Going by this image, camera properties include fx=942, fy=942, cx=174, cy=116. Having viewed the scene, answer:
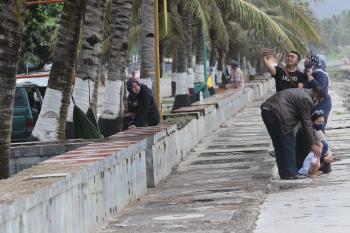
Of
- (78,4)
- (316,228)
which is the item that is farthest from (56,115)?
(316,228)

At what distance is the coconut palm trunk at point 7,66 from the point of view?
10109 mm

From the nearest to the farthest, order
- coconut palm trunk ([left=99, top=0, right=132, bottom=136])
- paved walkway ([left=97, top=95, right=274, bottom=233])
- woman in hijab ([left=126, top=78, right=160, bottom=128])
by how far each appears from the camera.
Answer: paved walkway ([left=97, top=95, right=274, bottom=233]) < woman in hijab ([left=126, top=78, right=160, bottom=128]) < coconut palm trunk ([left=99, top=0, right=132, bottom=136])

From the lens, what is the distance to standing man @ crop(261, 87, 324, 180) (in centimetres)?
1288

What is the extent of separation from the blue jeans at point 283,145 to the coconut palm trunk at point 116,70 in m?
4.54

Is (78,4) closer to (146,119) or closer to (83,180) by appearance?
(146,119)

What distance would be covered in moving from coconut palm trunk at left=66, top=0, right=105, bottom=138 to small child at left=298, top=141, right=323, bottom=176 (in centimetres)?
419

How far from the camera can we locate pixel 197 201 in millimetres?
11492

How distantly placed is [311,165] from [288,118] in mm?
836

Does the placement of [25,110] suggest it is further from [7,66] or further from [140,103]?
[7,66]

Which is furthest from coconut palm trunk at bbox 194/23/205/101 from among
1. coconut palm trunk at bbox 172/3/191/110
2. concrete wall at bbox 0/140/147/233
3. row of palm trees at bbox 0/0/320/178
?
concrete wall at bbox 0/140/147/233

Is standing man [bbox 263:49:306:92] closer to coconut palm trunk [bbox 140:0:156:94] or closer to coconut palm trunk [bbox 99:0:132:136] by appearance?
coconut palm trunk [bbox 99:0:132:136]

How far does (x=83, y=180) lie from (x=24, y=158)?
413 centimetres

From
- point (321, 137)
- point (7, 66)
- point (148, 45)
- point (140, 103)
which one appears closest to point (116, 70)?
point (140, 103)

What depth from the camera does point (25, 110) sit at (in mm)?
21078
